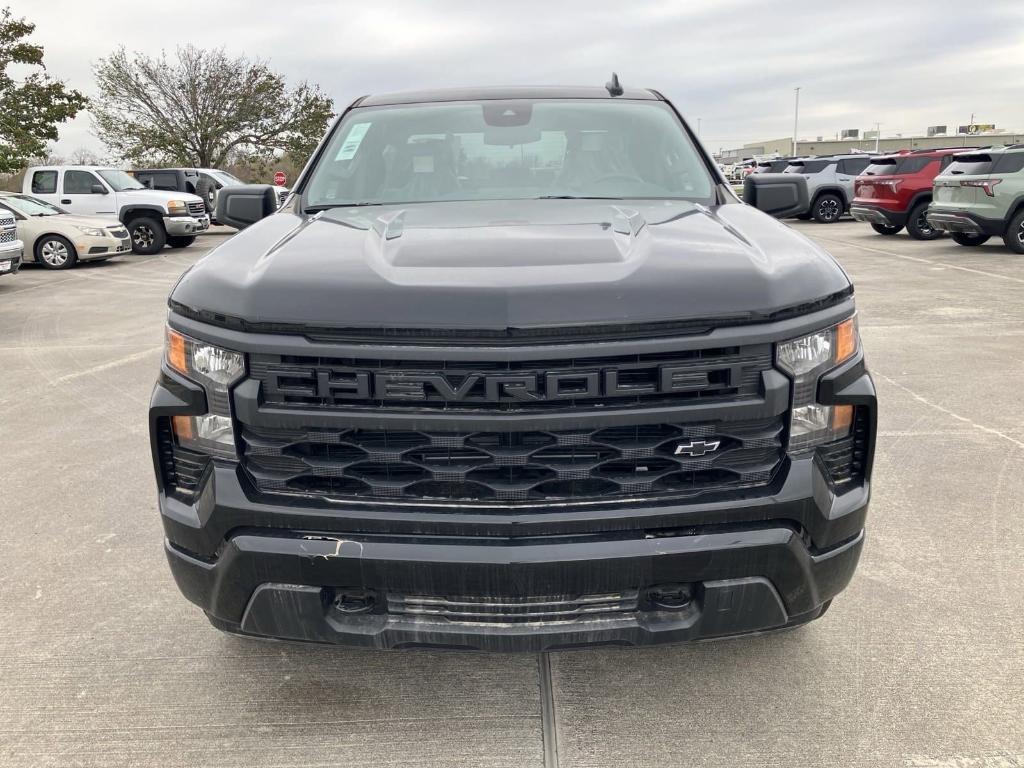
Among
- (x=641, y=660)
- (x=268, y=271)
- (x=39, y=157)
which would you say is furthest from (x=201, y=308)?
(x=39, y=157)

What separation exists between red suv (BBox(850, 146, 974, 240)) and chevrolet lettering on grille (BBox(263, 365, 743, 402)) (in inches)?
650

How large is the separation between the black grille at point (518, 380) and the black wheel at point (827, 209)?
21715mm

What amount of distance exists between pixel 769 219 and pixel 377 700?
76.3 inches

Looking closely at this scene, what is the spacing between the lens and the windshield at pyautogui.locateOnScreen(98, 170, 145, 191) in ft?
55.9

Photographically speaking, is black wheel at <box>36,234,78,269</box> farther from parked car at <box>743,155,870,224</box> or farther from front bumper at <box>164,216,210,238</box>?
parked car at <box>743,155,870,224</box>

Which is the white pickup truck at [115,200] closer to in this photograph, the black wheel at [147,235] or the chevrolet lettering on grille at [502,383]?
the black wheel at [147,235]

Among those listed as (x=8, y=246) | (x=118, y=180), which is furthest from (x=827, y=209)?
(x=8, y=246)

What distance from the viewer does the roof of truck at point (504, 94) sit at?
369cm

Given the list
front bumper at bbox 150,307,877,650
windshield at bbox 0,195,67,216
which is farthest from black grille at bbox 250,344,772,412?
windshield at bbox 0,195,67,216

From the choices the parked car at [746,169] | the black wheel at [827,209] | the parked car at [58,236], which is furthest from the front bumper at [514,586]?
the parked car at [746,169]

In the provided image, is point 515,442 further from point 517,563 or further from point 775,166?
point 775,166

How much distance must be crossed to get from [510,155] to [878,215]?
626 inches

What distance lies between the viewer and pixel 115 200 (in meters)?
16.9

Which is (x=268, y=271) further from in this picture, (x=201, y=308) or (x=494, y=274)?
(x=494, y=274)
